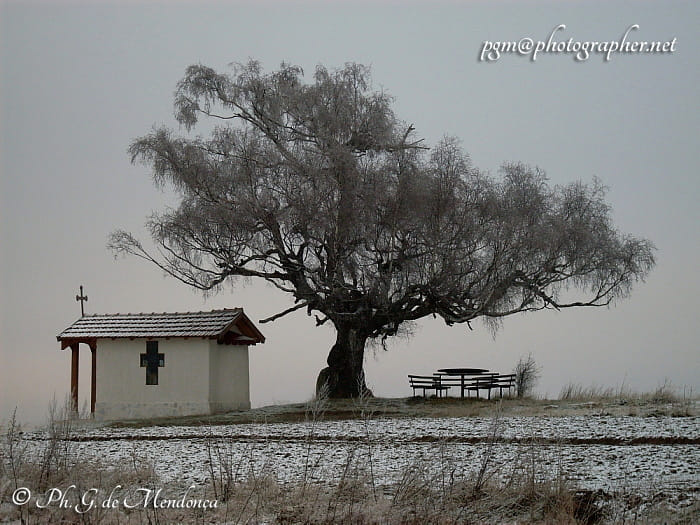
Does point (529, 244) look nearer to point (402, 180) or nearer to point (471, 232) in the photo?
point (471, 232)

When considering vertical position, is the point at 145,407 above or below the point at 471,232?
below

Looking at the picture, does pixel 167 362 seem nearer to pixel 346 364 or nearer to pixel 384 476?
pixel 346 364

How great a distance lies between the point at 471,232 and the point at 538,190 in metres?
3.41

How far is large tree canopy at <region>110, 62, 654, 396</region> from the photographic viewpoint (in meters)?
28.6

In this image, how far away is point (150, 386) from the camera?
96.2 ft

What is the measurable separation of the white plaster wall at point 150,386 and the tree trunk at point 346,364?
195 inches

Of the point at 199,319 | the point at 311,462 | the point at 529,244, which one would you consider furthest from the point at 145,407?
the point at 311,462

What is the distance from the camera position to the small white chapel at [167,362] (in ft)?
94.8

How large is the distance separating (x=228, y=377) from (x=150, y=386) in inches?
99.2

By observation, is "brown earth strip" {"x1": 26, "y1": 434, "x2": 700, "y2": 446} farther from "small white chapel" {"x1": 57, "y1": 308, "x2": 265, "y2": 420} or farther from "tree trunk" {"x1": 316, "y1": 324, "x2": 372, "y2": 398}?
"tree trunk" {"x1": 316, "y1": 324, "x2": 372, "y2": 398}

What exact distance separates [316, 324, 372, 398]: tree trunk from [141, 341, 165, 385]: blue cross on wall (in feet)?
19.1

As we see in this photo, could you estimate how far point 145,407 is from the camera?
96.0 feet

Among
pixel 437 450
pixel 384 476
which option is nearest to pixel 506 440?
pixel 437 450

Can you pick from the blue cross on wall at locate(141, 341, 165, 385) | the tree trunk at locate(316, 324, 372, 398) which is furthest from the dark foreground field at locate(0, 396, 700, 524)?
the tree trunk at locate(316, 324, 372, 398)
